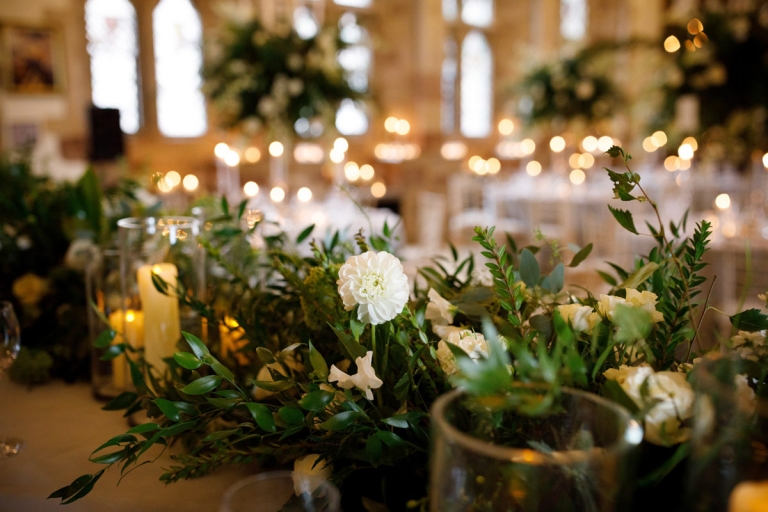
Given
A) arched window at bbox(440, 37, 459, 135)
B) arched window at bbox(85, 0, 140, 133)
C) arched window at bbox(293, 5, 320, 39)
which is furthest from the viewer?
arched window at bbox(440, 37, 459, 135)

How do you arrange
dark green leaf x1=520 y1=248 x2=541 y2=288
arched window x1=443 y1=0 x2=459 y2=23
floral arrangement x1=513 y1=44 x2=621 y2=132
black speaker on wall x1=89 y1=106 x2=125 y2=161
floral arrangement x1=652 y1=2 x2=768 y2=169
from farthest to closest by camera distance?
arched window x1=443 y1=0 x2=459 y2=23 < floral arrangement x1=513 y1=44 x2=621 y2=132 < floral arrangement x1=652 y1=2 x2=768 y2=169 < black speaker on wall x1=89 y1=106 x2=125 y2=161 < dark green leaf x1=520 y1=248 x2=541 y2=288

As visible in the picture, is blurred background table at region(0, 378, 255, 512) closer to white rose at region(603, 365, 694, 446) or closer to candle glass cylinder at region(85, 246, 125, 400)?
candle glass cylinder at region(85, 246, 125, 400)

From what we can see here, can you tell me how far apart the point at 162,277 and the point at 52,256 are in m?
0.70

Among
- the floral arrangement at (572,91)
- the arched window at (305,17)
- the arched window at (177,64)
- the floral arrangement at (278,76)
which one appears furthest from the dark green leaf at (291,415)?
the floral arrangement at (572,91)

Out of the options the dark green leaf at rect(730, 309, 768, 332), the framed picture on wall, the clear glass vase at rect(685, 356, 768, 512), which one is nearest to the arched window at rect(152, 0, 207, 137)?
the framed picture on wall

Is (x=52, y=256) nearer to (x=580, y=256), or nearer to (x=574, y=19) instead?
(x=580, y=256)

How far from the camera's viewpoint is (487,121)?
37.7 feet

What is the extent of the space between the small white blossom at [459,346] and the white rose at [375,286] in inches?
2.9

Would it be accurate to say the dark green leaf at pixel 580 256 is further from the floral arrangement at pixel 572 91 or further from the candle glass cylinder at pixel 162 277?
the floral arrangement at pixel 572 91

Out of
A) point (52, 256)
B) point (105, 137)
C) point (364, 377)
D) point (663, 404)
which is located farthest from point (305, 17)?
point (663, 404)

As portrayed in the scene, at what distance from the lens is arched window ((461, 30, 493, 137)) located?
11.1 meters

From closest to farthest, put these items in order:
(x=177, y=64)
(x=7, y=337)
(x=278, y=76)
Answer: (x=7, y=337) → (x=278, y=76) → (x=177, y=64)

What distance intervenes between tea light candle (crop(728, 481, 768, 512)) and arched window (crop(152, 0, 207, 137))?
7.87 meters

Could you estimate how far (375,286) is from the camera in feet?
2.26
